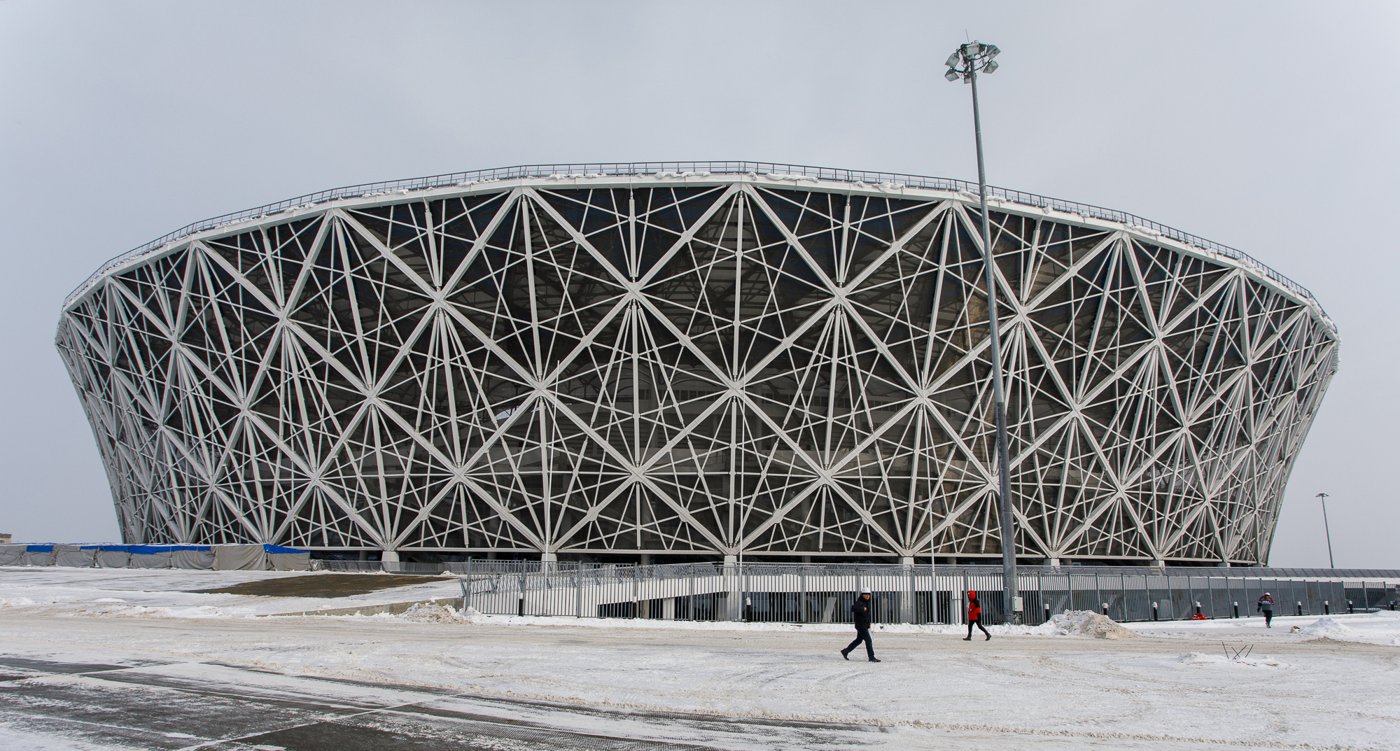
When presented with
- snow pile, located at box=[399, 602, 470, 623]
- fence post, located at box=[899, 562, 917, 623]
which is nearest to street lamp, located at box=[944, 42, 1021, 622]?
fence post, located at box=[899, 562, 917, 623]

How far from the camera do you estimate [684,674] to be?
9.73 metres

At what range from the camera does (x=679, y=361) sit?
34.5 m

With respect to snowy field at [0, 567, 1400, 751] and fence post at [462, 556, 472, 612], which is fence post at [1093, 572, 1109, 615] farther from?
fence post at [462, 556, 472, 612]

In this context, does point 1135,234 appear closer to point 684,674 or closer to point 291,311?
point 684,674

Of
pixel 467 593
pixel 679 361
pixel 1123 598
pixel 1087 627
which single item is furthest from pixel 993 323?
pixel 679 361

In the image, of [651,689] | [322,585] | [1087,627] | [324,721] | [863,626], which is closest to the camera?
[324,721]

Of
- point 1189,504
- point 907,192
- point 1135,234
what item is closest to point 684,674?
point 907,192

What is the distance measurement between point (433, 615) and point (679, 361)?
18.5 meters

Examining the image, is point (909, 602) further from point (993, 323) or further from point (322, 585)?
Answer: point (322, 585)

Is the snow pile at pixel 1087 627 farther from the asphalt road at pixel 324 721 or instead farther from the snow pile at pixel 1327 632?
the asphalt road at pixel 324 721

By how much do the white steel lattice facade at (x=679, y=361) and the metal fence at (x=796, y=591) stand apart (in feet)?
34.5

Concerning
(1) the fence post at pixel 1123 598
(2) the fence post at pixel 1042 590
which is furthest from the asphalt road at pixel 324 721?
(1) the fence post at pixel 1123 598

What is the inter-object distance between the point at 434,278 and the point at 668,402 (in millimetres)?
10822

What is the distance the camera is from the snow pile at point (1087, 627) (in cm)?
1652
